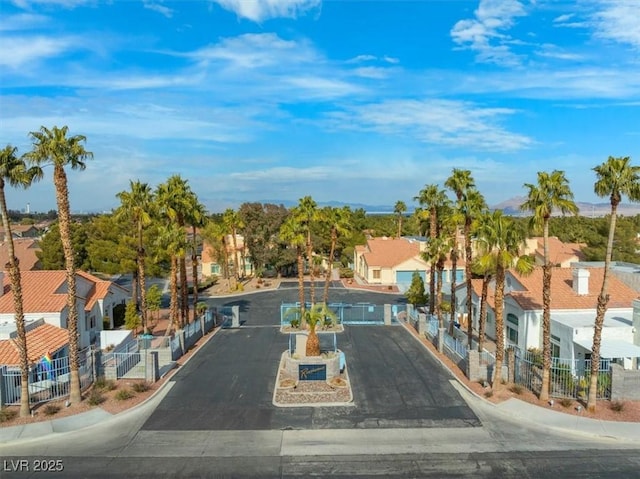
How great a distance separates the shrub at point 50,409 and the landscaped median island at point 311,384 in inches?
380

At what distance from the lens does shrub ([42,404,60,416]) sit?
22.2 meters

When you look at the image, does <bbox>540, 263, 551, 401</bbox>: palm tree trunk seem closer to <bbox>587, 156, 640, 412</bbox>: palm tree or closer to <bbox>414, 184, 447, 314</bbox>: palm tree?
<bbox>587, 156, 640, 412</bbox>: palm tree

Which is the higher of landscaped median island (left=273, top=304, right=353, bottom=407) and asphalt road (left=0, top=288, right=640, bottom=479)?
landscaped median island (left=273, top=304, right=353, bottom=407)

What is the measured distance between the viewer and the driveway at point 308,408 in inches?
870

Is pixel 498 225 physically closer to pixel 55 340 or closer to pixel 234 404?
pixel 234 404

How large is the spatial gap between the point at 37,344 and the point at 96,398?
6939 mm

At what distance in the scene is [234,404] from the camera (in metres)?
24.0

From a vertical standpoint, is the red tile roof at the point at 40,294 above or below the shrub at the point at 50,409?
above

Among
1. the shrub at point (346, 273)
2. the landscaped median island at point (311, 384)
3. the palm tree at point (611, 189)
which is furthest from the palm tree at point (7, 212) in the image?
the shrub at point (346, 273)

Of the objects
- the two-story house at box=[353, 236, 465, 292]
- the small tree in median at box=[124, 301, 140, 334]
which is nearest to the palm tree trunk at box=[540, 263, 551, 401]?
the small tree in median at box=[124, 301, 140, 334]

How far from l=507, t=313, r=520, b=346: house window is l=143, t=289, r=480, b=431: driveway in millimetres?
6491

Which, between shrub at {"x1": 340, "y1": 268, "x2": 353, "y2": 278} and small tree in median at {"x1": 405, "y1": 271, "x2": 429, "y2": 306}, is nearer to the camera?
small tree in median at {"x1": 405, "y1": 271, "x2": 429, "y2": 306}

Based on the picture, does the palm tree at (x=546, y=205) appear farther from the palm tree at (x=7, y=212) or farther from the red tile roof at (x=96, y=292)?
the red tile roof at (x=96, y=292)

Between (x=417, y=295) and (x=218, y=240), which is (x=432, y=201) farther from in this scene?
(x=218, y=240)
